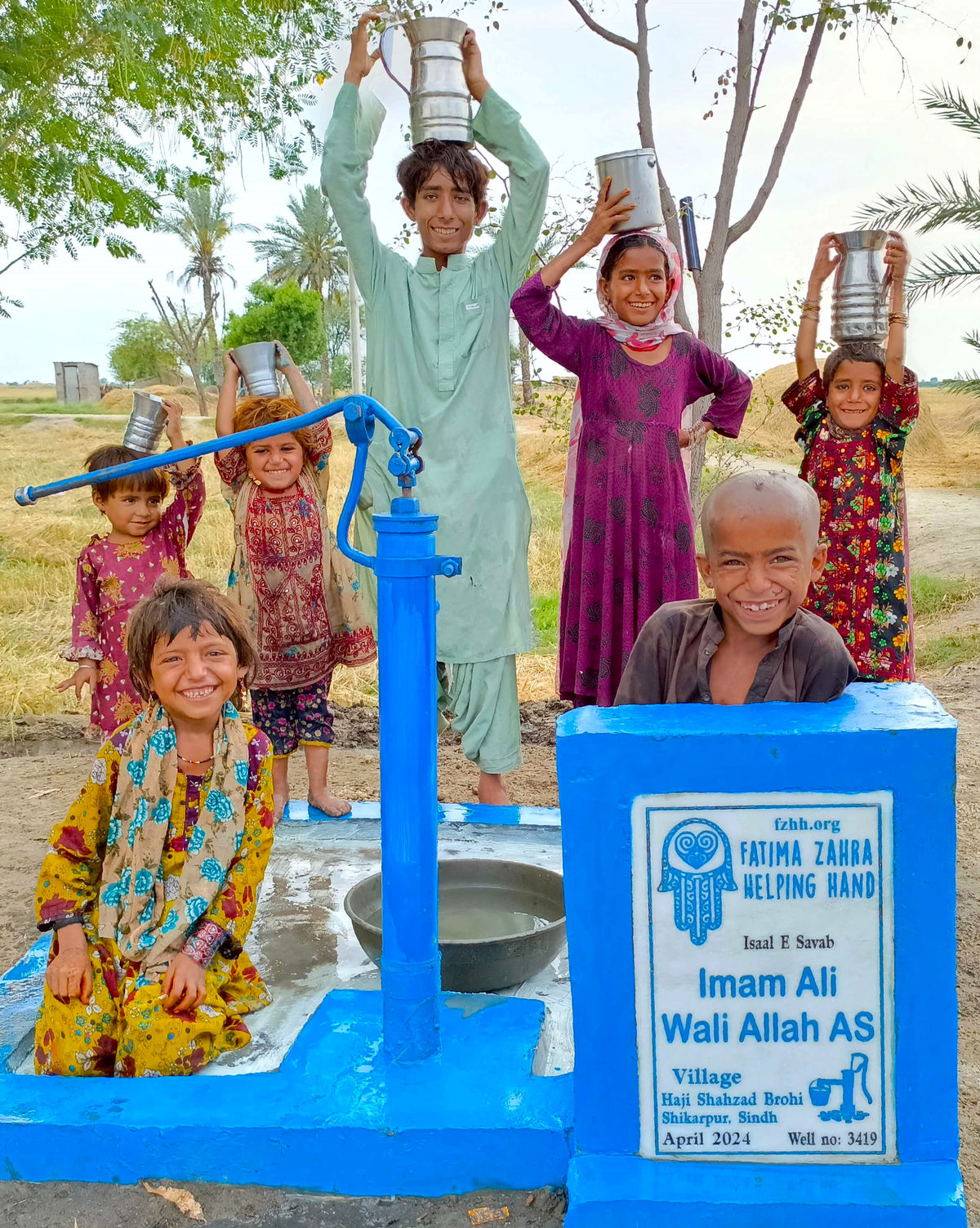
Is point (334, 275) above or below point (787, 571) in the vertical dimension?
above

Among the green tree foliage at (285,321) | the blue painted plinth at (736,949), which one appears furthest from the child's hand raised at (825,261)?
the green tree foliage at (285,321)

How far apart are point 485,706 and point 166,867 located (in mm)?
1278

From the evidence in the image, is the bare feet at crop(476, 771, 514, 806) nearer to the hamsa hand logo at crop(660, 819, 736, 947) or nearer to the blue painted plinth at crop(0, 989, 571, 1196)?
the blue painted plinth at crop(0, 989, 571, 1196)

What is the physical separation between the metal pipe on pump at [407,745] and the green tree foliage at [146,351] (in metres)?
41.8

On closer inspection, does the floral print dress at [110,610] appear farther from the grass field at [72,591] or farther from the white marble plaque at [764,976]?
the white marble plaque at [764,976]

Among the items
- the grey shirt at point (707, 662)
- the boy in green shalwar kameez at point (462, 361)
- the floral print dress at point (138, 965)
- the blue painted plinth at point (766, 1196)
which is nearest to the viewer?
the blue painted plinth at point (766, 1196)

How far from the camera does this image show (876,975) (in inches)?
70.1

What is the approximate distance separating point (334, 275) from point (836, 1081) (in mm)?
35059

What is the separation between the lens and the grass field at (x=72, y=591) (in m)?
6.21

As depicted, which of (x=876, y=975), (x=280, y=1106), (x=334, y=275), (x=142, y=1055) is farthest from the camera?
(x=334, y=275)

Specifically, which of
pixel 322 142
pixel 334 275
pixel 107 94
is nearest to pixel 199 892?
pixel 322 142

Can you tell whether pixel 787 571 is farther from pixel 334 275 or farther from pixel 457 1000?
pixel 334 275

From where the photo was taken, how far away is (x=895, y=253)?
3371 millimetres

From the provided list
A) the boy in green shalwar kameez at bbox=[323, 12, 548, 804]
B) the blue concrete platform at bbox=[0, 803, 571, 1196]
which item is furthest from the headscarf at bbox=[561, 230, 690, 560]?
the blue concrete platform at bbox=[0, 803, 571, 1196]
